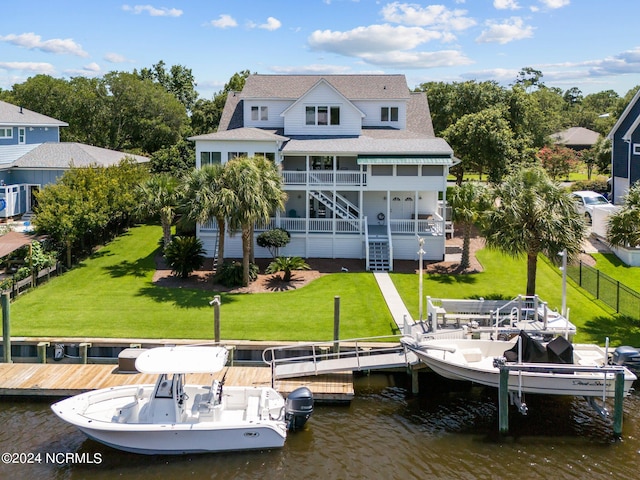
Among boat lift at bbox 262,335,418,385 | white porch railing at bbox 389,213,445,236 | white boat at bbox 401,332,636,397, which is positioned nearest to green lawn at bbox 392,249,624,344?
white porch railing at bbox 389,213,445,236

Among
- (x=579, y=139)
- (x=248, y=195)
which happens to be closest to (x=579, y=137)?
(x=579, y=139)

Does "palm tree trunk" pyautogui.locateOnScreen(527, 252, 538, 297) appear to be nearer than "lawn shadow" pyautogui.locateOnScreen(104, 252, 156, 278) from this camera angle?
Yes

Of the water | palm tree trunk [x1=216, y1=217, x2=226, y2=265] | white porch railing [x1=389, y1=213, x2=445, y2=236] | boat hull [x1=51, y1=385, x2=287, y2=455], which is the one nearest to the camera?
the water

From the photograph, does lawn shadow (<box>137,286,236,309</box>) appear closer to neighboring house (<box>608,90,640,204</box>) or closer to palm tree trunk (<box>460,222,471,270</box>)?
palm tree trunk (<box>460,222,471,270</box>)

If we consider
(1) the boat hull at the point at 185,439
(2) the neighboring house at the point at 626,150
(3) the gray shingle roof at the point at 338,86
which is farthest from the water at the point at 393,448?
(3) the gray shingle roof at the point at 338,86

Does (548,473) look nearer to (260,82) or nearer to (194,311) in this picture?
(194,311)

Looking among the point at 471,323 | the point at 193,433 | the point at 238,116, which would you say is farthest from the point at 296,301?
the point at 238,116

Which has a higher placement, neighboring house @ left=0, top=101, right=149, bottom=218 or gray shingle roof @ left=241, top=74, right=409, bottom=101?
gray shingle roof @ left=241, top=74, right=409, bottom=101

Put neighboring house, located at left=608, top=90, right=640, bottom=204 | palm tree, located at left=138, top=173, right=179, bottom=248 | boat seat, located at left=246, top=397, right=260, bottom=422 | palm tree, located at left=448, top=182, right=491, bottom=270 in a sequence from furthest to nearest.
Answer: neighboring house, located at left=608, top=90, right=640, bottom=204, palm tree, located at left=138, top=173, right=179, bottom=248, palm tree, located at left=448, top=182, right=491, bottom=270, boat seat, located at left=246, top=397, right=260, bottom=422
